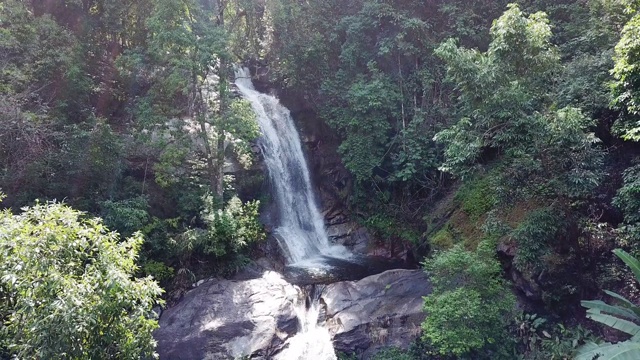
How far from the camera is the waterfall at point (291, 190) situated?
19109mm

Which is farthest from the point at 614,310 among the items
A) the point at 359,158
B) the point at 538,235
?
the point at 359,158

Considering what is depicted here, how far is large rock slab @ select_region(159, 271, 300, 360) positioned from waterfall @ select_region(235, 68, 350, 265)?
4.62m

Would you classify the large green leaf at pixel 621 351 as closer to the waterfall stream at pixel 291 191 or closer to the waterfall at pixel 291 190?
the waterfall stream at pixel 291 191

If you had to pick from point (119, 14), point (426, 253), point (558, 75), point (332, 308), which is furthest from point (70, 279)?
point (119, 14)

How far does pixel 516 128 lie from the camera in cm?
1173

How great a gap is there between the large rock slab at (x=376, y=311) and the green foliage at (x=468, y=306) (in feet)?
4.22

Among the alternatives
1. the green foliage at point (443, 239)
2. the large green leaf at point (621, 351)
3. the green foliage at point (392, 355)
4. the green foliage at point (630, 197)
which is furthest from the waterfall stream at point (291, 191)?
the large green leaf at point (621, 351)

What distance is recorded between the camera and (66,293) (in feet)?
21.1

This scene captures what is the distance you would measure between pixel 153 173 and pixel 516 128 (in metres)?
13.0

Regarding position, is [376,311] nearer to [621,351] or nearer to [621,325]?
[621,325]

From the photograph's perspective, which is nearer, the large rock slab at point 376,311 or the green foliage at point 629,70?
the green foliage at point 629,70

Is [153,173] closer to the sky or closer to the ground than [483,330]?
closer to the sky

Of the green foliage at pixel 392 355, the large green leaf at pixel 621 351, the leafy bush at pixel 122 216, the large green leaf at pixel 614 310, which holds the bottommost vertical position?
the green foliage at pixel 392 355

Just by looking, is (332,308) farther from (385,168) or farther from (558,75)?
(558,75)
